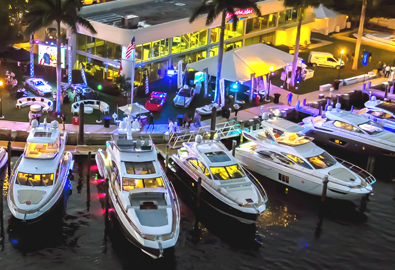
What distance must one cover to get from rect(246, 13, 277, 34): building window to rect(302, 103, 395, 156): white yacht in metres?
19.4

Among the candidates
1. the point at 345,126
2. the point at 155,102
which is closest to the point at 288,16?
the point at 155,102

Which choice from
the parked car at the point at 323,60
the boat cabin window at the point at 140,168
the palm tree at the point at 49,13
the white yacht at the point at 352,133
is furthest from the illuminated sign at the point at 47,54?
the parked car at the point at 323,60

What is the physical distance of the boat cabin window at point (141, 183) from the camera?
28.7 m

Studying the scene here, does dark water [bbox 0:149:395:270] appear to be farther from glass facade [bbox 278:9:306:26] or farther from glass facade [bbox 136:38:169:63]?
glass facade [bbox 278:9:306:26]

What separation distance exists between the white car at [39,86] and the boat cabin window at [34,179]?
15882 mm

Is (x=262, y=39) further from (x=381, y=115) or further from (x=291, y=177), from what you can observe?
(x=291, y=177)

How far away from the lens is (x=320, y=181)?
3225 centimetres

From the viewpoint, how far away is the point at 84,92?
4369cm

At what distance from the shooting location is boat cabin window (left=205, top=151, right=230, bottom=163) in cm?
3161

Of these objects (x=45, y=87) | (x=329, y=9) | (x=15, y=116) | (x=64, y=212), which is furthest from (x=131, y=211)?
(x=329, y=9)

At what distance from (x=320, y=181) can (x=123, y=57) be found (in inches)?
847

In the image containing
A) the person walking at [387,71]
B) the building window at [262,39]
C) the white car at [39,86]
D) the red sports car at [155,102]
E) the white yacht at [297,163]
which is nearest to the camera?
the white yacht at [297,163]

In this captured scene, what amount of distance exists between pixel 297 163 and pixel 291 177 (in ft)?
2.94

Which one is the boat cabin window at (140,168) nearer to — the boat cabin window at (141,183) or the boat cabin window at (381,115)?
the boat cabin window at (141,183)
